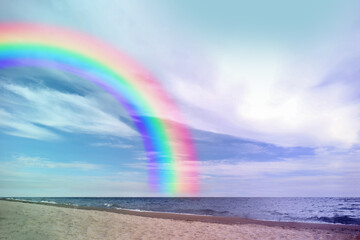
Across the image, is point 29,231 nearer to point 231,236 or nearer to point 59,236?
point 59,236

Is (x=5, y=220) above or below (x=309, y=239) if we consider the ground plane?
above

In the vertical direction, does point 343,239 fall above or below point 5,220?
below

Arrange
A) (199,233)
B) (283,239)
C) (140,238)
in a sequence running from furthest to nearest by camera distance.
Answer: (199,233), (283,239), (140,238)

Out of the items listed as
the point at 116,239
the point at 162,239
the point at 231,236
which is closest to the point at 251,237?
the point at 231,236

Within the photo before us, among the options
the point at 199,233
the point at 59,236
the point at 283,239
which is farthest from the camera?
the point at 199,233

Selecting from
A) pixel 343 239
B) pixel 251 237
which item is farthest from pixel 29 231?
pixel 343 239

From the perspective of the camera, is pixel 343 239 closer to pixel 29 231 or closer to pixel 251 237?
pixel 251 237

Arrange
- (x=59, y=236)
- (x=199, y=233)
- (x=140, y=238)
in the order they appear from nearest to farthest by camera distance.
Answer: (x=59, y=236) → (x=140, y=238) → (x=199, y=233)

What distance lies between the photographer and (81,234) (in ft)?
43.8

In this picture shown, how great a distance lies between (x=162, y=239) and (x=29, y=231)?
6.17 m

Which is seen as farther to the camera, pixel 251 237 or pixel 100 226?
pixel 100 226

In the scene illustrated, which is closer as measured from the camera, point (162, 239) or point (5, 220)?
point (162, 239)

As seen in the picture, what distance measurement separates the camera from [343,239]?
16031 millimetres

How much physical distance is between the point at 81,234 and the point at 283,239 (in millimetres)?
10366
